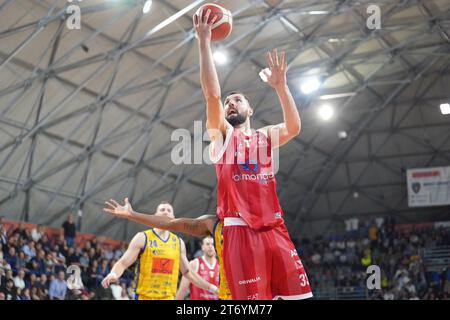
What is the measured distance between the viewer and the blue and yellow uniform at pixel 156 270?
1023 cm

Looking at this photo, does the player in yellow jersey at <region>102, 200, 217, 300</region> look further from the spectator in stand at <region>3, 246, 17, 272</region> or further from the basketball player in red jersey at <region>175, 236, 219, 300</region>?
the spectator in stand at <region>3, 246, 17, 272</region>

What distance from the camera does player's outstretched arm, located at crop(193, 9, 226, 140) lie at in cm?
528

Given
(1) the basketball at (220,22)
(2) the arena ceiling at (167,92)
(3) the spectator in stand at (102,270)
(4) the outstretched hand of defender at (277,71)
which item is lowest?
(3) the spectator in stand at (102,270)

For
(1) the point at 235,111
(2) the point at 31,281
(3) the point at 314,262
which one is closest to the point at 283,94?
(1) the point at 235,111

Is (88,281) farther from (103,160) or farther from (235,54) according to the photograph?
(235,54)

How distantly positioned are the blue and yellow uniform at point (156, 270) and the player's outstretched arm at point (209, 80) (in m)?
5.15

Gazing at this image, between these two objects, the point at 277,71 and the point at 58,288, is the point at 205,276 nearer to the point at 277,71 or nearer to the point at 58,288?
the point at 58,288

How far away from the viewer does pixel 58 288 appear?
Result: 18.5 meters

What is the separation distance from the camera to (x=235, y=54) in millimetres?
25219

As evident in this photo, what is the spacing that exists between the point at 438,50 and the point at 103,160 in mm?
14800

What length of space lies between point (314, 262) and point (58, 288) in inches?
700

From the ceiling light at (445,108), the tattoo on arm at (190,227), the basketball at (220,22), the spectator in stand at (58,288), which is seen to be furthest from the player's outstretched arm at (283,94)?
the ceiling light at (445,108)

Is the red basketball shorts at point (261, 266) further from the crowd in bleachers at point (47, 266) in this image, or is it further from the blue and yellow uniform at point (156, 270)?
the crowd in bleachers at point (47, 266)
